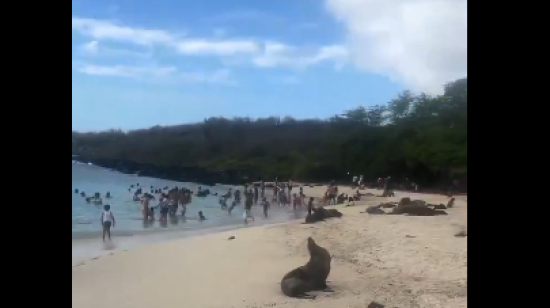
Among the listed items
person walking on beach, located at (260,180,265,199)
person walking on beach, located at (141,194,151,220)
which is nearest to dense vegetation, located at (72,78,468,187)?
person walking on beach, located at (260,180,265,199)

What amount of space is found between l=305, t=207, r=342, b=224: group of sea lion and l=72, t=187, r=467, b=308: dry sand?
19 mm

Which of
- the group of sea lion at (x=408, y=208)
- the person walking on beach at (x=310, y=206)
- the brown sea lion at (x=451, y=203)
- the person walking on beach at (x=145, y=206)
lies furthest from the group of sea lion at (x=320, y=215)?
the person walking on beach at (x=145, y=206)

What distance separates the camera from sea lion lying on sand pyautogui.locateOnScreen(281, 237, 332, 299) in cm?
145

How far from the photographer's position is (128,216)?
149 cm

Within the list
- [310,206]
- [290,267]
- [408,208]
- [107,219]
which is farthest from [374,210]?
[107,219]

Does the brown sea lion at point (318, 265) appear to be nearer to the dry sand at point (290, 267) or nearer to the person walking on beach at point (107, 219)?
the dry sand at point (290, 267)

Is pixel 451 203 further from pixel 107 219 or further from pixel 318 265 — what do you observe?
pixel 107 219

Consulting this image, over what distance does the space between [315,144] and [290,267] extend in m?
0.43

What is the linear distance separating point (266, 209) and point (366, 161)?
1.25 feet

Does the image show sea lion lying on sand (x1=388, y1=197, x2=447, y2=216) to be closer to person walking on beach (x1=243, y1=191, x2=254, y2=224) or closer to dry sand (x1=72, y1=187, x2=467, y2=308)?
dry sand (x1=72, y1=187, x2=467, y2=308)

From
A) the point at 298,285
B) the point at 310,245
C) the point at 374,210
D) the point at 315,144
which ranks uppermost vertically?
the point at 315,144

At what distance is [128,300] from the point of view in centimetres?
147
